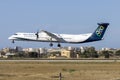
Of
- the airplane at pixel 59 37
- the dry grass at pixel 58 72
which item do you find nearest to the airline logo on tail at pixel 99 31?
the airplane at pixel 59 37

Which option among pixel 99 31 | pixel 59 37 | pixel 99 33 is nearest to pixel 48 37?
pixel 59 37

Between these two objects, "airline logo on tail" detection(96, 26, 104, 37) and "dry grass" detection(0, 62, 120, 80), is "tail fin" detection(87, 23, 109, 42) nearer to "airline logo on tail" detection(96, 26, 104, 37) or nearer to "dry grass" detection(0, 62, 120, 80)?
"airline logo on tail" detection(96, 26, 104, 37)

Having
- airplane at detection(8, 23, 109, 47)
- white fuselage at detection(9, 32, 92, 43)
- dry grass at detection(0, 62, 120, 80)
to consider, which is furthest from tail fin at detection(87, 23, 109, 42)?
dry grass at detection(0, 62, 120, 80)

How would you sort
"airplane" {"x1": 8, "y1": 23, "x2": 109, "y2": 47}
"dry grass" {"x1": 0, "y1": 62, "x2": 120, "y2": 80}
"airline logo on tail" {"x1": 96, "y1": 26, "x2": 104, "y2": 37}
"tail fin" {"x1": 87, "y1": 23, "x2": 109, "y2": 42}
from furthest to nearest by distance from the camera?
"airline logo on tail" {"x1": 96, "y1": 26, "x2": 104, "y2": 37} → "tail fin" {"x1": 87, "y1": 23, "x2": 109, "y2": 42} → "airplane" {"x1": 8, "y1": 23, "x2": 109, "y2": 47} → "dry grass" {"x1": 0, "y1": 62, "x2": 120, "y2": 80}

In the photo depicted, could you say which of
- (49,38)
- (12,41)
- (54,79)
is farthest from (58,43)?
(54,79)

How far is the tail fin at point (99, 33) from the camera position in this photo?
396 feet

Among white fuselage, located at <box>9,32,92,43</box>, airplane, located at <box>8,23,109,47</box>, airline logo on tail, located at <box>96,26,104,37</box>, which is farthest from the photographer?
airline logo on tail, located at <box>96,26,104,37</box>

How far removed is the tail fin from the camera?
121 meters

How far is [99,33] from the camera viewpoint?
408 ft

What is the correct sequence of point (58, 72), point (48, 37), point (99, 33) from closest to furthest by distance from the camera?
1. point (58, 72)
2. point (48, 37)
3. point (99, 33)

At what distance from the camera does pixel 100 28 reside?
5049 inches

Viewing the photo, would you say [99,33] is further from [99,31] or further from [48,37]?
[48,37]

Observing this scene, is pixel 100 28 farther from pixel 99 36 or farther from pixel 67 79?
pixel 67 79

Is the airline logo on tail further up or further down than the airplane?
further up
